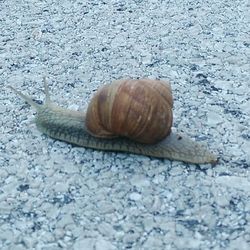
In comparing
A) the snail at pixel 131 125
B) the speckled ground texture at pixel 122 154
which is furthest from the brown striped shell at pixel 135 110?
the speckled ground texture at pixel 122 154

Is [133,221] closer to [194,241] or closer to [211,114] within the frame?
[194,241]

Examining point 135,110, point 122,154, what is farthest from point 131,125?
point 122,154

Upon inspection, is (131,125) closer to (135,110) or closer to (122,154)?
(135,110)

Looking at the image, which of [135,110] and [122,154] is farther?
[122,154]

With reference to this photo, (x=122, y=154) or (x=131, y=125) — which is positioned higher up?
(x=131, y=125)

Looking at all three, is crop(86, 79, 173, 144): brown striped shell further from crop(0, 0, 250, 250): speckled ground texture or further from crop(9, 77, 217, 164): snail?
crop(0, 0, 250, 250): speckled ground texture

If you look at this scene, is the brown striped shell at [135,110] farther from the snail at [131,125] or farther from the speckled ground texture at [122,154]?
the speckled ground texture at [122,154]

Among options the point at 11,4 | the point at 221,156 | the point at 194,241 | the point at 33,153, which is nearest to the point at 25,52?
the point at 11,4
